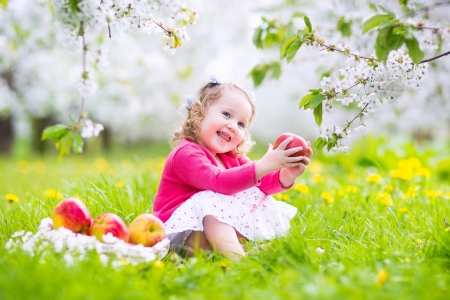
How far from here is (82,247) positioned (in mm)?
1803

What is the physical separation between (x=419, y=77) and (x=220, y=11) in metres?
10.6

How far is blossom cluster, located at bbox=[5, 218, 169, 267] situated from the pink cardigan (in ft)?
1.52

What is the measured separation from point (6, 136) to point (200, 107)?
8.59 metres

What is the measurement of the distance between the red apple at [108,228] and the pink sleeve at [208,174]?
45 cm

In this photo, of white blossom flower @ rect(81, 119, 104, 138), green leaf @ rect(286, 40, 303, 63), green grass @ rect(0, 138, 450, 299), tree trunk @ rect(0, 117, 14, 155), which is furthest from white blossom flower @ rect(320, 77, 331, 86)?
tree trunk @ rect(0, 117, 14, 155)

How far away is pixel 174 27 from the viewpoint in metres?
2.12

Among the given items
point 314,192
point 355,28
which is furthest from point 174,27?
point 355,28

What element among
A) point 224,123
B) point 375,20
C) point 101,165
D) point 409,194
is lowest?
point 101,165

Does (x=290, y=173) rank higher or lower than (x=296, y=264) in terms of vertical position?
higher

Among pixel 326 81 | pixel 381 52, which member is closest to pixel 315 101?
pixel 326 81

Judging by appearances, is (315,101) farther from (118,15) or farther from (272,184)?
(118,15)

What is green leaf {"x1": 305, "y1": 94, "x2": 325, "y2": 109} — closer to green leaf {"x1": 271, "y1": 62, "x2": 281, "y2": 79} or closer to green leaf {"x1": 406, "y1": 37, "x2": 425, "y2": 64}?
green leaf {"x1": 406, "y1": 37, "x2": 425, "y2": 64}

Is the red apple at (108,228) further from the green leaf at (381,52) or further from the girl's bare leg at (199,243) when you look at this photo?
the green leaf at (381,52)

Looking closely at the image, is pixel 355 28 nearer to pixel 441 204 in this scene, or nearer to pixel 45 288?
pixel 441 204
